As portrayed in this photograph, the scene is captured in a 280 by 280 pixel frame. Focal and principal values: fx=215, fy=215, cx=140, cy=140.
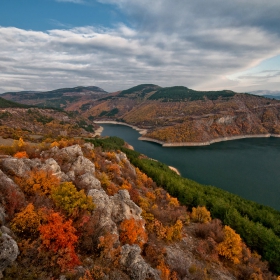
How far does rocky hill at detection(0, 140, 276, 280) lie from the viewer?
39.4 ft

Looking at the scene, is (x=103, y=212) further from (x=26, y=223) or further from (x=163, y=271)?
(x=163, y=271)

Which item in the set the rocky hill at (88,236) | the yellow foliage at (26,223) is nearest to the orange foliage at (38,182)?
the rocky hill at (88,236)

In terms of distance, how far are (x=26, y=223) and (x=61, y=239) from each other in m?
2.50

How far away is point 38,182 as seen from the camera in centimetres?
1833

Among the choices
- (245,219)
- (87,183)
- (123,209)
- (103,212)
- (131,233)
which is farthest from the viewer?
(245,219)

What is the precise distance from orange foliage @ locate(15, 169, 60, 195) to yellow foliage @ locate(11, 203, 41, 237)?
3.63 metres

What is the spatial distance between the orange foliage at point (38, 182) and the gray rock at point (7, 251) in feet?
19.4

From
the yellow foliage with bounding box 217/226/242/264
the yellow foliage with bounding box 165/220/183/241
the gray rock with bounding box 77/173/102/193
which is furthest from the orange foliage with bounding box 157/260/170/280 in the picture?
the gray rock with bounding box 77/173/102/193

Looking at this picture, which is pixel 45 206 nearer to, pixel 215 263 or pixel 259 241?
pixel 215 263

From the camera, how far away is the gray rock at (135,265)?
1321cm

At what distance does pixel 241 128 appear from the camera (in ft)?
583

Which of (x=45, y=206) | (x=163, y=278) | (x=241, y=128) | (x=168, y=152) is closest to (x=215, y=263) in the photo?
(x=163, y=278)

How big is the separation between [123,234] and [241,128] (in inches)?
7177

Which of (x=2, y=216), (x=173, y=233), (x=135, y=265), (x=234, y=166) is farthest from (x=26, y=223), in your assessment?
(x=234, y=166)
